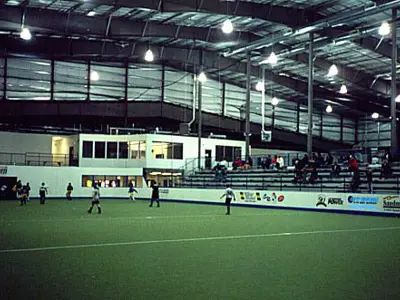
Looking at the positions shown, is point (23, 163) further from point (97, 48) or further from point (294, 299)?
point (294, 299)

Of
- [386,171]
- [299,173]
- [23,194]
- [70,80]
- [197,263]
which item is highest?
[70,80]

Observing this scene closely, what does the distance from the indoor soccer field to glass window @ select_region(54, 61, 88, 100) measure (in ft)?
103

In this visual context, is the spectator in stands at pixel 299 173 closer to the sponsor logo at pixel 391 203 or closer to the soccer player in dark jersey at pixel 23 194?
the sponsor logo at pixel 391 203

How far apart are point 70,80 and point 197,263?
1604 inches

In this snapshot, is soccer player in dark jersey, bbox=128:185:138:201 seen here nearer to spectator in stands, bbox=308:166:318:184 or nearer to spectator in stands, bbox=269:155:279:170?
spectator in stands, bbox=269:155:279:170

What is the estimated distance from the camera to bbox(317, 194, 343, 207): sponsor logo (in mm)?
29391

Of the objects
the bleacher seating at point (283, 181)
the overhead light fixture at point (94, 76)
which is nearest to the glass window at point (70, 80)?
the overhead light fixture at point (94, 76)

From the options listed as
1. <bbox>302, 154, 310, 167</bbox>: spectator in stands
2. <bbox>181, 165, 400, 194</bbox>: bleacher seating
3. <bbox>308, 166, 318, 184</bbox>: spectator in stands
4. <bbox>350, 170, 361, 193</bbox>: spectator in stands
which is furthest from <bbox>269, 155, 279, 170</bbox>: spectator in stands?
<bbox>350, 170, 361, 193</bbox>: spectator in stands

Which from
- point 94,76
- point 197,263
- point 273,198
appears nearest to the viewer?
point 197,263

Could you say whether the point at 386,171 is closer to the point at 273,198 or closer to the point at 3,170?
the point at 273,198

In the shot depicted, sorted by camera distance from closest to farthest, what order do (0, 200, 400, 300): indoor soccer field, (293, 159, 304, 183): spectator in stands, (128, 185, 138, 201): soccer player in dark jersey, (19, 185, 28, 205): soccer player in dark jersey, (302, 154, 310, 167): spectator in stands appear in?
(0, 200, 400, 300): indoor soccer field → (293, 159, 304, 183): spectator in stands → (19, 185, 28, 205): soccer player in dark jersey → (302, 154, 310, 167): spectator in stands → (128, 185, 138, 201): soccer player in dark jersey

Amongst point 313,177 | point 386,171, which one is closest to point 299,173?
point 313,177

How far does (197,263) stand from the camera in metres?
11.0

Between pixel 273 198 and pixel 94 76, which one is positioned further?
pixel 94 76
